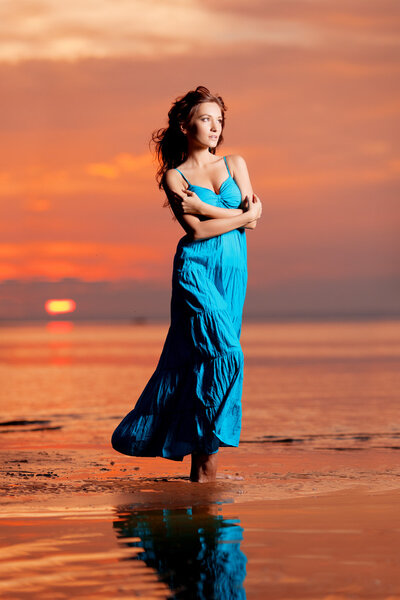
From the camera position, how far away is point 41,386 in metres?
15.8

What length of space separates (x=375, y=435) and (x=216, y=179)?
3.51m

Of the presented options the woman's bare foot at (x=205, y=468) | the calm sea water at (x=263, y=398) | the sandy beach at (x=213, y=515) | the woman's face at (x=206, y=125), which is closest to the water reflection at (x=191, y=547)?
the sandy beach at (x=213, y=515)

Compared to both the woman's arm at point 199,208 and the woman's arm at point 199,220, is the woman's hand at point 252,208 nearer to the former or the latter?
the woman's arm at point 199,220

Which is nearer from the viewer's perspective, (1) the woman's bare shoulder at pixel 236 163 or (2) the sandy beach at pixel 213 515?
(2) the sandy beach at pixel 213 515

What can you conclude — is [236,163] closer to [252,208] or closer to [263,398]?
[252,208]

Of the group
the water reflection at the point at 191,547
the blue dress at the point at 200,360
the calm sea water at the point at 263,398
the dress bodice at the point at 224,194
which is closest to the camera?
the water reflection at the point at 191,547

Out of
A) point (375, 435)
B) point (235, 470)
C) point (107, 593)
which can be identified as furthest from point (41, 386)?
point (107, 593)

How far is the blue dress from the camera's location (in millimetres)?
5664

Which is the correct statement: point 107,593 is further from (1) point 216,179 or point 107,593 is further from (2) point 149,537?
(1) point 216,179

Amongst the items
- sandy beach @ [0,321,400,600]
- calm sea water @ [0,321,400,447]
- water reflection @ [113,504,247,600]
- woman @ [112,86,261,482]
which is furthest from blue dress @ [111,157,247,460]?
calm sea water @ [0,321,400,447]

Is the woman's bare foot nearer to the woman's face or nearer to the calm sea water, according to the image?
the woman's face

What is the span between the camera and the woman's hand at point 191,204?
5.70m

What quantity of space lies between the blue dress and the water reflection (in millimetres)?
884

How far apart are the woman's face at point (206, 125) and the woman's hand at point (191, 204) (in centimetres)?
38
